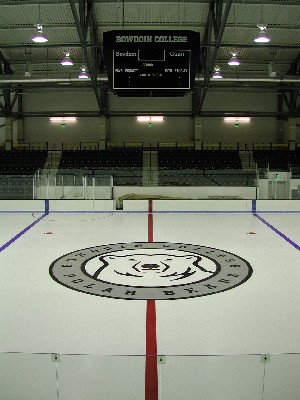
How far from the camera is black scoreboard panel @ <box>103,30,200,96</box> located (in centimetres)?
852

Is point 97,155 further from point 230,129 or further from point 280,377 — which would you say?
point 280,377

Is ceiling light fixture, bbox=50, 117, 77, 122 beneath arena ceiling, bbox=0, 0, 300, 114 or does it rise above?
beneath

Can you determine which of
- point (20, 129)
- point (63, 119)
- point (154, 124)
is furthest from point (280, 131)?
point (20, 129)

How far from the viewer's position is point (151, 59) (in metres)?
8.60

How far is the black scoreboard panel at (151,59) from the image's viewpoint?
336 inches

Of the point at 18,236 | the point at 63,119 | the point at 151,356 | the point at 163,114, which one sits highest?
the point at 163,114

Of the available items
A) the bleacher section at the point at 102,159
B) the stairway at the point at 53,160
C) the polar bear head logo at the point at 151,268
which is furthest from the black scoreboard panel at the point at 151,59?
the stairway at the point at 53,160

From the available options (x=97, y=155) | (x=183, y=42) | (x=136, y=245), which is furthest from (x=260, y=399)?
(x=97, y=155)

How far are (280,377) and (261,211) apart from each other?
36.3 ft

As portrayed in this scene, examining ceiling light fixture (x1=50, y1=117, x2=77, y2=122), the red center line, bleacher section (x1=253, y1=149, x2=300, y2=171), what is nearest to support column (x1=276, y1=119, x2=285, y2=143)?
bleacher section (x1=253, y1=149, x2=300, y2=171)

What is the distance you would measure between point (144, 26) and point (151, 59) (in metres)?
9.68

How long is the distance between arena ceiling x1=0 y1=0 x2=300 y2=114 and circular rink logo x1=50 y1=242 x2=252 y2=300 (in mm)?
8725

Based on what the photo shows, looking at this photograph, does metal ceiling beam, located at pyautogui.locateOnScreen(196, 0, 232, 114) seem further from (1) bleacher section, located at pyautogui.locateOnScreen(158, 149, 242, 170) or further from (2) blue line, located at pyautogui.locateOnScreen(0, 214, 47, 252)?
(2) blue line, located at pyautogui.locateOnScreen(0, 214, 47, 252)

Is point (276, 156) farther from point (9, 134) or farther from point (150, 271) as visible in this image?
Result: point (150, 271)
